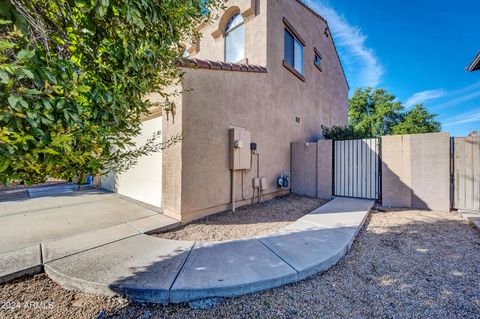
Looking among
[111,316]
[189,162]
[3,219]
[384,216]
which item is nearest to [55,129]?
[111,316]

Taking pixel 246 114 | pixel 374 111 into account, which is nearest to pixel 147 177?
pixel 246 114

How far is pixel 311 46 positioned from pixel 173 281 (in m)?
10.9

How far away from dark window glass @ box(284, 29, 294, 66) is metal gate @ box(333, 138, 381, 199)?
12.5 feet

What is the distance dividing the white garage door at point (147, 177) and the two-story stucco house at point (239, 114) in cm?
3

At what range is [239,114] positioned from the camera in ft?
18.2

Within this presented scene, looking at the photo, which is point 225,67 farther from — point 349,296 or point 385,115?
point 385,115

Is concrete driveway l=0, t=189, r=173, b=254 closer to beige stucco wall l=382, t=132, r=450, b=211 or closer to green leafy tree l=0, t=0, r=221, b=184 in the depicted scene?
green leafy tree l=0, t=0, r=221, b=184

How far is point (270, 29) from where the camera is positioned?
21.7ft

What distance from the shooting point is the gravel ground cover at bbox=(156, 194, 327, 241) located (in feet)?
12.4

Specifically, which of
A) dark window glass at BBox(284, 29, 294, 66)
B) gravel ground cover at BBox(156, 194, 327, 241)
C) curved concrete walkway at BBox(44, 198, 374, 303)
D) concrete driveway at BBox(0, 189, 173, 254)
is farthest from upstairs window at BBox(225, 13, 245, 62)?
curved concrete walkway at BBox(44, 198, 374, 303)

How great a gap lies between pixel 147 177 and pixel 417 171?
7756 millimetres

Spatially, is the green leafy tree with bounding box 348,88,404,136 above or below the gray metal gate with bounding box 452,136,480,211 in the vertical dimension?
above

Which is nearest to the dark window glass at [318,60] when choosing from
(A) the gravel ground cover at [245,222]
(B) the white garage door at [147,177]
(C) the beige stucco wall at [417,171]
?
(C) the beige stucco wall at [417,171]

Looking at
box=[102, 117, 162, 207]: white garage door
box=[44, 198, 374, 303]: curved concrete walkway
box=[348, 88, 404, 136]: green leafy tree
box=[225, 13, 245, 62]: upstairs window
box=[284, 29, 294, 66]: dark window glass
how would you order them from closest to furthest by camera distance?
1. box=[44, 198, 374, 303]: curved concrete walkway
2. box=[102, 117, 162, 207]: white garage door
3. box=[225, 13, 245, 62]: upstairs window
4. box=[284, 29, 294, 66]: dark window glass
5. box=[348, 88, 404, 136]: green leafy tree
